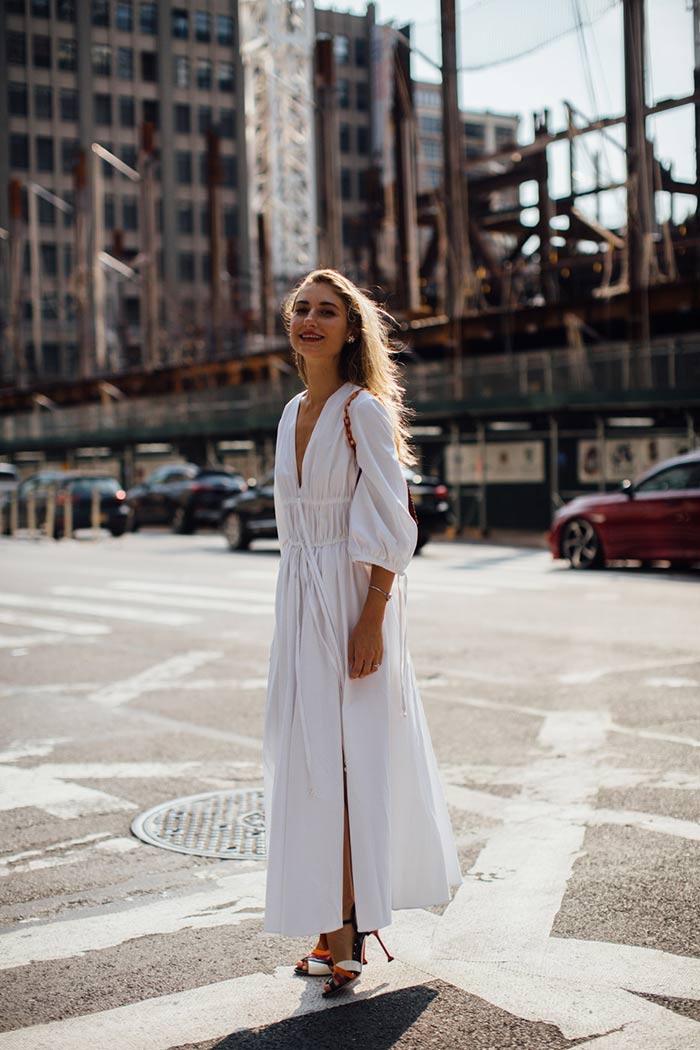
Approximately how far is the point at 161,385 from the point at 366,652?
53420 mm

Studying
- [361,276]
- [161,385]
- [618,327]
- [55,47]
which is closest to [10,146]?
[55,47]

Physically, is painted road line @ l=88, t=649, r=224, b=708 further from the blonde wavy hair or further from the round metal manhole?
the blonde wavy hair

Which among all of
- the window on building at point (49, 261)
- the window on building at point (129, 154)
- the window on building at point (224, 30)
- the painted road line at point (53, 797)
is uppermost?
the window on building at point (224, 30)

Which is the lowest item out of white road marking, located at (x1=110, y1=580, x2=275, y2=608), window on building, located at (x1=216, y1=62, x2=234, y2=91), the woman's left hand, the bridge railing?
white road marking, located at (x1=110, y1=580, x2=275, y2=608)

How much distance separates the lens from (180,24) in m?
108

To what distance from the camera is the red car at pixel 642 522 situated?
655 inches

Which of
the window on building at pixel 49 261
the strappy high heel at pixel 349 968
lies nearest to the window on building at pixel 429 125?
the window on building at pixel 49 261

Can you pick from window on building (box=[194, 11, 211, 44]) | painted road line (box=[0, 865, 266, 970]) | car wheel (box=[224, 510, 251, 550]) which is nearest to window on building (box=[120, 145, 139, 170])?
window on building (box=[194, 11, 211, 44])

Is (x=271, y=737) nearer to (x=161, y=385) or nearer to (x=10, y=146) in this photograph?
(x=161, y=385)

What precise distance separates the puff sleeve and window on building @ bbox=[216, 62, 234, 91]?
4397 inches

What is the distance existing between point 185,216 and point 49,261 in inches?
465

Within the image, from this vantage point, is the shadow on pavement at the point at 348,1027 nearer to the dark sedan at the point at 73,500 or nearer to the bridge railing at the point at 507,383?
the bridge railing at the point at 507,383

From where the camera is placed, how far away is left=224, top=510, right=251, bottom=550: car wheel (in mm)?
23953

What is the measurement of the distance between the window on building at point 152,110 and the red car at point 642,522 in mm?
96531
